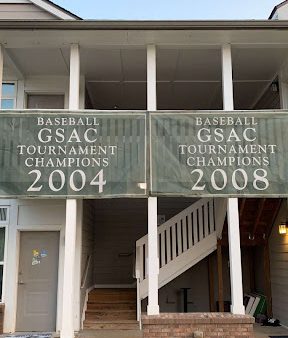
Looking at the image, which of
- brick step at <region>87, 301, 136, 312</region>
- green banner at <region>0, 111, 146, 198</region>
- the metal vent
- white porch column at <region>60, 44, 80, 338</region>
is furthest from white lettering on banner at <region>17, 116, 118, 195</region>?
brick step at <region>87, 301, 136, 312</region>

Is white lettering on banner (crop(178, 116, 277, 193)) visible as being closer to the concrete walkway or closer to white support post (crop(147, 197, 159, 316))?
white support post (crop(147, 197, 159, 316))

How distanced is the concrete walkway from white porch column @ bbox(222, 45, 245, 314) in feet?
5.14

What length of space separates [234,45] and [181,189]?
2.67 meters

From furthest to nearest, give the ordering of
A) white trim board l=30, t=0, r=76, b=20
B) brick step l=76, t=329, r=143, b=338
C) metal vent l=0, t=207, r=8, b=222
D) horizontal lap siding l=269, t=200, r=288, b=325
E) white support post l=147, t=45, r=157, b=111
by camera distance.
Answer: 1. white trim board l=30, t=0, r=76, b=20
2. horizontal lap siding l=269, t=200, r=288, b=325
3. metal vent l=0, t=207, r=8, b=222
4. brick step l=76, t=329, r=143, b=338
5. white support post l=147, t=45, r=157, b=111

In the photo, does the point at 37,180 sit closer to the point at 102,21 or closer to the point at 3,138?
the point at 3,138

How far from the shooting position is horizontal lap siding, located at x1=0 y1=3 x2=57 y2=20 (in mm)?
10359

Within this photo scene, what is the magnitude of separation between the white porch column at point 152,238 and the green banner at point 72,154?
0.32 m

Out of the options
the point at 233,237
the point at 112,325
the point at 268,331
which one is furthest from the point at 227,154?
the point at 112,325

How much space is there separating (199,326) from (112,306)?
2.89 meters

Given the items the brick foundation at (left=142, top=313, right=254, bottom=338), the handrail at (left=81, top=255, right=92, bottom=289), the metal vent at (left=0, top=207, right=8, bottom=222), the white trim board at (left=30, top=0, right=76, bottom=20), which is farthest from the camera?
the white trim board at (left=30, top=0, right=76, bottom=20)

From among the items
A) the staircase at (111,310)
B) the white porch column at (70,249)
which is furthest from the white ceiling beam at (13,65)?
the staircase at (111,310)

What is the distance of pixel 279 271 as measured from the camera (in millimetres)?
8836

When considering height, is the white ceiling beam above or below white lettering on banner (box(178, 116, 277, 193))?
above

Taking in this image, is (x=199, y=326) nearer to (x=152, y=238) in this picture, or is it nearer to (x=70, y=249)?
(x=152, y=238)
